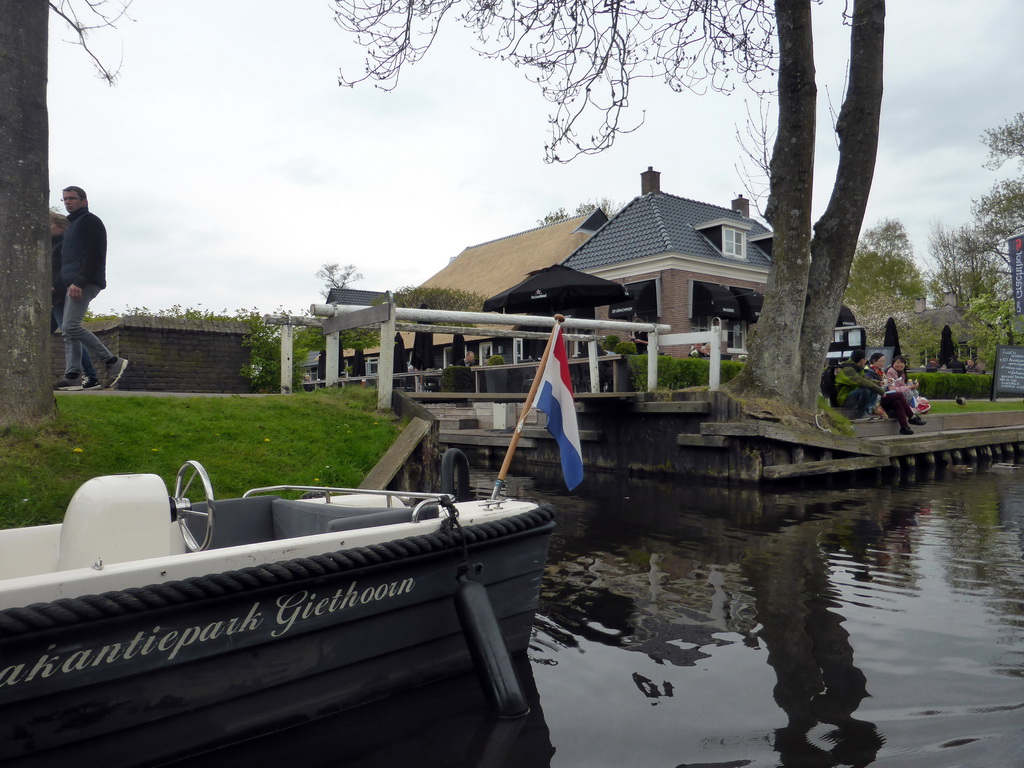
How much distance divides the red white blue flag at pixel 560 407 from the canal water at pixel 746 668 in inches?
39.8

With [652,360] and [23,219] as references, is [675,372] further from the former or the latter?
[23,219]

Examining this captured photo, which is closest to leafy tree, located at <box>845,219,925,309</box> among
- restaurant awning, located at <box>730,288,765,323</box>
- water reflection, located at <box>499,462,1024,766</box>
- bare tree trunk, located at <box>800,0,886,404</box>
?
restaurant awning, located at <box>730,288,765,323</box>

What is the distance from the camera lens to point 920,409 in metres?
16.1

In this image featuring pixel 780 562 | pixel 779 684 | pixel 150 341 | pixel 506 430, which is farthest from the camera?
pixel 506 430

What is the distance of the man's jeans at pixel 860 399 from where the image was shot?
15.0m

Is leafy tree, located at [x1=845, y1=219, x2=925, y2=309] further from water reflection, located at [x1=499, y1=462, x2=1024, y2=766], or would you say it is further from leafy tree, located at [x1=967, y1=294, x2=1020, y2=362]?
water reflection, located at [x1=499, y1=462, x2=1024, y2=766]

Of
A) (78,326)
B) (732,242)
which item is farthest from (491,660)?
(732,242)

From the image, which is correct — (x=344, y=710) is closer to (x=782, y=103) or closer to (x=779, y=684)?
(x=779, y=684)

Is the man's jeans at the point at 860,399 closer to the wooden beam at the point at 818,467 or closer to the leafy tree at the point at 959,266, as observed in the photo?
the wooden beam at the point at 818,467

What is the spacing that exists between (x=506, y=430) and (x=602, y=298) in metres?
3.61

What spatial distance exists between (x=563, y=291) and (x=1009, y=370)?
510 inches

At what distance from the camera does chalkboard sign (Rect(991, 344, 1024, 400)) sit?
784 inches

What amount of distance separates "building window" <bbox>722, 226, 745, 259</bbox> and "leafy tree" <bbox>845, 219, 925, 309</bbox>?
67.4 feet

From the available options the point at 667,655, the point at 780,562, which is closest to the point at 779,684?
the point at 667,655
